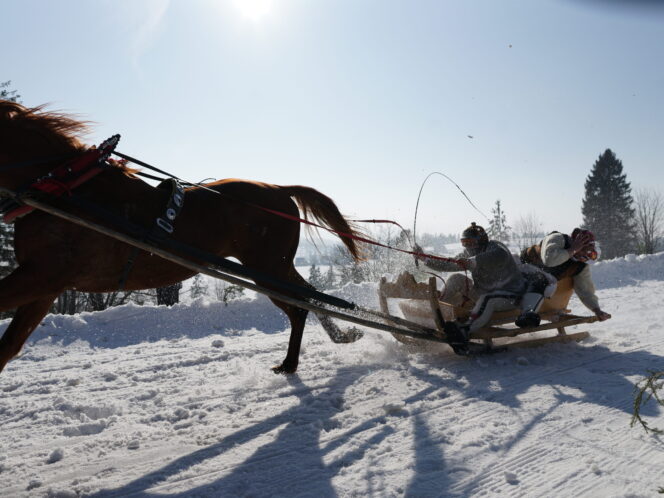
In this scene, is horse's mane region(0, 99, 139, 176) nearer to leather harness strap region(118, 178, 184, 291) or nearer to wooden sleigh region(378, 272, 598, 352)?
leather harness strap region(118, 178, 184, 291)

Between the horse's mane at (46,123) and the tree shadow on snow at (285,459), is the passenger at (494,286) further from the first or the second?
the horse's mane at (46,123)

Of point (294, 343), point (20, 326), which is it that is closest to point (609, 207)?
point (294, 343)

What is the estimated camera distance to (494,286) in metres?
4.65

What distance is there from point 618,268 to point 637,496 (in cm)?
1094

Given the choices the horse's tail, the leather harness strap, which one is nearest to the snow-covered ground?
the leather harness strap

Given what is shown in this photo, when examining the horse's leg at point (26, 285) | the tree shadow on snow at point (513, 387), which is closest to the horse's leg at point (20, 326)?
the horse's leg at point (26, 285)

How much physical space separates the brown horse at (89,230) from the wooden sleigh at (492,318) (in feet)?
5.39

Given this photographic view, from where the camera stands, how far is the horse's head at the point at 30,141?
2.94 metres

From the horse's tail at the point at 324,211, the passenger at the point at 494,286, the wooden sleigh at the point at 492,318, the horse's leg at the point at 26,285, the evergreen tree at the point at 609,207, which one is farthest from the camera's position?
the evergreen tree at the point at 609,207

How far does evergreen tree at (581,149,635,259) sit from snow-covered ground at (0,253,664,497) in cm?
3627

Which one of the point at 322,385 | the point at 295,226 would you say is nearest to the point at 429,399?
the point at 322,385

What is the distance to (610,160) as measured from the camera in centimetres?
3825

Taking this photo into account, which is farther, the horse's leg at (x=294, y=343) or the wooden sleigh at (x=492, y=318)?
the wooden sleigh at (x=492, y=318)

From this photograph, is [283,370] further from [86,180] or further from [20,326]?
[86,180]
